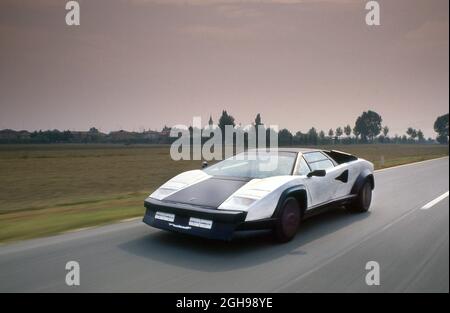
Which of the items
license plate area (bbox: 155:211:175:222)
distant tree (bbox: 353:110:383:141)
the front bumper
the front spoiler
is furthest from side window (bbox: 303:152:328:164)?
distant tree (bbox: 353:110:383:141)

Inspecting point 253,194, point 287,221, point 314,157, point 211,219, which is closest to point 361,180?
point 314,157

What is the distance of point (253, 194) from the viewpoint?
4.79 metres

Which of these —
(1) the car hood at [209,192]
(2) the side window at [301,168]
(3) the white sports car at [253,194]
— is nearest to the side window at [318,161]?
(3) the white sports car at [253,194]

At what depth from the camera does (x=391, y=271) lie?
4.06 m

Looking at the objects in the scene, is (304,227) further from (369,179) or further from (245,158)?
(369,179)

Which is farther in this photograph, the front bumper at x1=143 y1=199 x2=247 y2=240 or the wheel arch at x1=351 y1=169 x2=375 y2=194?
the wheel arch at x1=351 y1=169 x2=375 y2=194

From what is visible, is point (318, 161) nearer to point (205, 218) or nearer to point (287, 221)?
point (287, 221)

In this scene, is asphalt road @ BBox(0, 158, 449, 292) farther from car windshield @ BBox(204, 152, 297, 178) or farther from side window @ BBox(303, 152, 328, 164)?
side window @ BBox(303, 152, 328, 164)

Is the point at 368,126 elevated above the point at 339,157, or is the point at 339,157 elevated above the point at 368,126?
the point at 368,126

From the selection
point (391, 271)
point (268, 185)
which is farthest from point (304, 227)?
point (391, 271)

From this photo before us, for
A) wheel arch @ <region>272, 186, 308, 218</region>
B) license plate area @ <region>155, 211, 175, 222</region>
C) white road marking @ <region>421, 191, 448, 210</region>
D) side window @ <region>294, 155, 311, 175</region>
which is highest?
side window @ <region>294, 155, 311, 175</region>

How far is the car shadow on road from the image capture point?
432 cm

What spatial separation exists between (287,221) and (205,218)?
1.22 metres
